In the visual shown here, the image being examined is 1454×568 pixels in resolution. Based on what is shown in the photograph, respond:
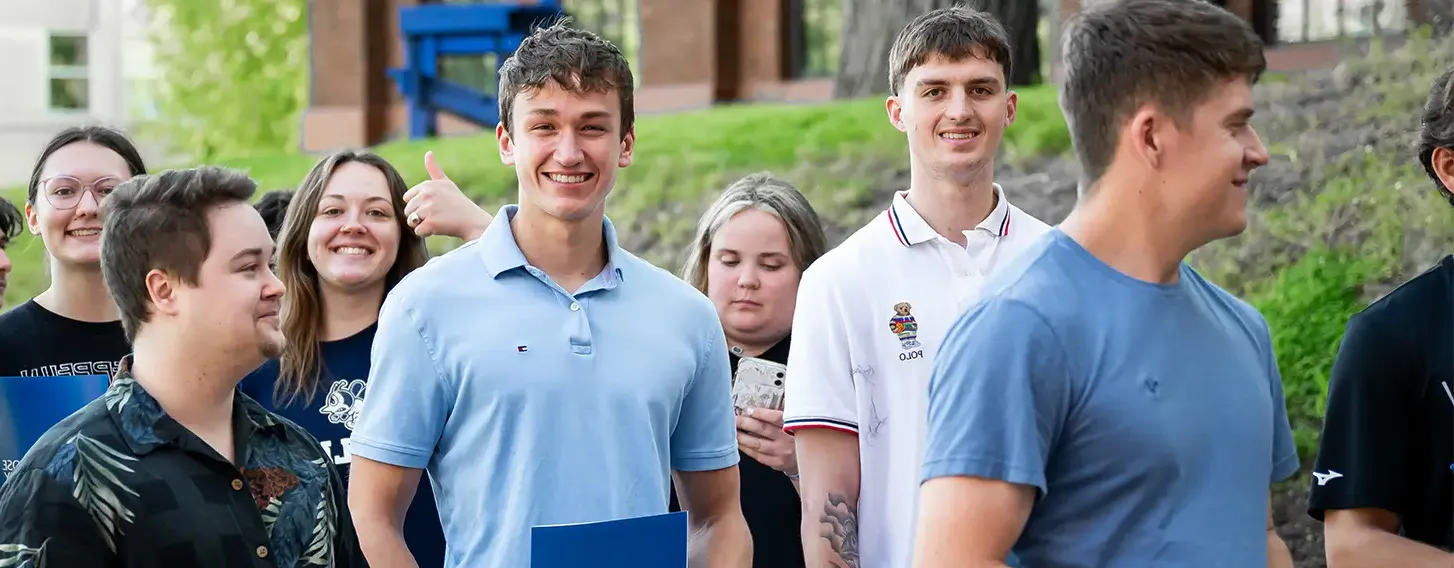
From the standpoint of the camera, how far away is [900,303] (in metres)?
4.19

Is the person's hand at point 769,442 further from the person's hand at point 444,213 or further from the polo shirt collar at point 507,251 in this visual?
the polo shirt collar at point 507,251

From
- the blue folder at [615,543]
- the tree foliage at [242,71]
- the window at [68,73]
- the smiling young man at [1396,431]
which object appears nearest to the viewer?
the blue folder at [615,543]

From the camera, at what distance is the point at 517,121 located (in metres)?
3.84

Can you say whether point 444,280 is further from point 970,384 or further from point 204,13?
point 204,13

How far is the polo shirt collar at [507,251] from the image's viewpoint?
3.73m

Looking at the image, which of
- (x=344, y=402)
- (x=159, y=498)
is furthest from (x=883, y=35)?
(x=159, y=498)

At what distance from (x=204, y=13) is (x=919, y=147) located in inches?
1032

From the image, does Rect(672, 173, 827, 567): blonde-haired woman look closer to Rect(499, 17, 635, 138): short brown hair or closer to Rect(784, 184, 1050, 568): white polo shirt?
Rect(784, 184, 1050, 568): white polo shirt

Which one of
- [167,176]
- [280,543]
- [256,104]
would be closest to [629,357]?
[280,543]

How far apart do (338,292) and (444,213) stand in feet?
2.00

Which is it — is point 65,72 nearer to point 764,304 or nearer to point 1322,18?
point 1322,18

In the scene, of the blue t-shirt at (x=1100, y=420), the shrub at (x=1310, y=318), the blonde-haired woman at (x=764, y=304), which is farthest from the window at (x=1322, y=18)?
the blue t-shirt at (x=1100, y=420)

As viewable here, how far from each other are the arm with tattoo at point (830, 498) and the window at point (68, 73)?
113ft

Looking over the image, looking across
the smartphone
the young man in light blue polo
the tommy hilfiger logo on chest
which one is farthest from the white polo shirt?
the smartphone
